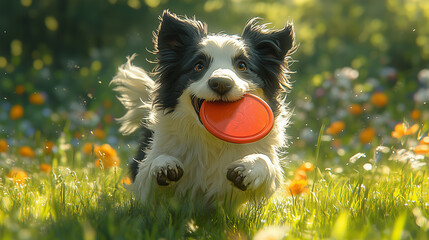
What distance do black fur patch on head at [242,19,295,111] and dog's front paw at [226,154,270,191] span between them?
0.56m

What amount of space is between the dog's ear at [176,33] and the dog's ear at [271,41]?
0.35 meters

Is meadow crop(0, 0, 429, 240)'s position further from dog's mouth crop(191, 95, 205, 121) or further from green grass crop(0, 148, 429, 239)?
dog's mouth crop(191, 95, 205, 121)

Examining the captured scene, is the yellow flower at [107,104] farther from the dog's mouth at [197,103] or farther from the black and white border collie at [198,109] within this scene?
the dog's mouth at [197,103]

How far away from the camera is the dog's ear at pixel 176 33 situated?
327 centimetres

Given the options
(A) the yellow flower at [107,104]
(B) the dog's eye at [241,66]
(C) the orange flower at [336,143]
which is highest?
(C) the orange flower at [336,143]

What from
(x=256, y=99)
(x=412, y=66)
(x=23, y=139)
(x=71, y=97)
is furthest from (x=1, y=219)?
(x=412, y=66)

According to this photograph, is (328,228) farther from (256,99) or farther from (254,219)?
(256,99)

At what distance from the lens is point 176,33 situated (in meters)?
3.29

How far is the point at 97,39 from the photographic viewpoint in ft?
23.8

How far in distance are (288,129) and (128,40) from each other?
3.30 meters

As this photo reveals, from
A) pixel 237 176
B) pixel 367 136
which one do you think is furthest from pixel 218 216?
pixel 367 136

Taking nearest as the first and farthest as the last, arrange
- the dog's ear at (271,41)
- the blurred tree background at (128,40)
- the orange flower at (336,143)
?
1. the dog's ear at (271,41)
2. the orange flower at (336,143)
3. the blurred tree background at (128,40)

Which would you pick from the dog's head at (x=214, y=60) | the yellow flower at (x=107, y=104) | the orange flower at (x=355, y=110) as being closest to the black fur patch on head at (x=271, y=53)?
the dog's head at (x=214, y=60)

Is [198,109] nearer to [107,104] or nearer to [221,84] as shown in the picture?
[221,84]
